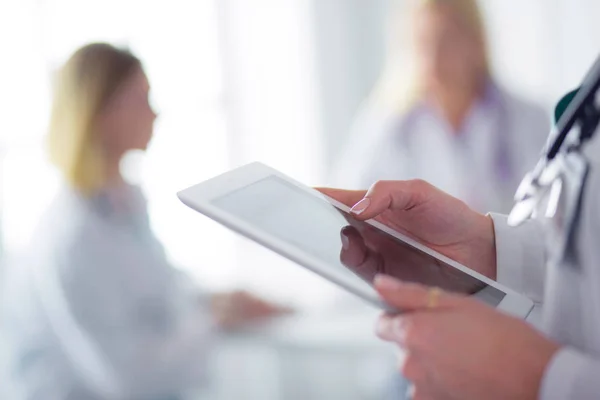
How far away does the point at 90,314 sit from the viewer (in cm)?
146

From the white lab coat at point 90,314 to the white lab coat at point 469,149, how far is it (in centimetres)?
67

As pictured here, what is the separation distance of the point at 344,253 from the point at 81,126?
41.6 inches

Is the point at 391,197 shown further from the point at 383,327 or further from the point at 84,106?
the point at 84,106

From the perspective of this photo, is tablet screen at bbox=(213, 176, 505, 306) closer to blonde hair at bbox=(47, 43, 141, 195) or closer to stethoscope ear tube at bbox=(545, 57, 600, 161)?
stethoscope ear tube at bbox=(545, 57, 600, 161)

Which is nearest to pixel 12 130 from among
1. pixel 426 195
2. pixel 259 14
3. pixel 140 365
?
pixel 140 365

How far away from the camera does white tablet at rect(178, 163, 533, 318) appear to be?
2.07 ft

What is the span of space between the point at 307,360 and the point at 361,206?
1.40 metres

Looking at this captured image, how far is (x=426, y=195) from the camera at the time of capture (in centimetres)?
83

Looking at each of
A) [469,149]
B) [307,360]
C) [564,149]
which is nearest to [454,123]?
[469,149]

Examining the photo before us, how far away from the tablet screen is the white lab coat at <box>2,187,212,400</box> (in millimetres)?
806

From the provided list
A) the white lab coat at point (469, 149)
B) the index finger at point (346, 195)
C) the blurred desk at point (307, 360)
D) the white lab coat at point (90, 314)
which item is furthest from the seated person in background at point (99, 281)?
the index finger at point (346, 195)

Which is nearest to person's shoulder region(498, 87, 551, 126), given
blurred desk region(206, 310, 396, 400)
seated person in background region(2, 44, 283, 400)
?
blurred desk region(206, 310, 396, 400)

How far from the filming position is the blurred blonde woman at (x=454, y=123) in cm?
189

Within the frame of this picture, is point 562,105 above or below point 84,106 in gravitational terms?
above
